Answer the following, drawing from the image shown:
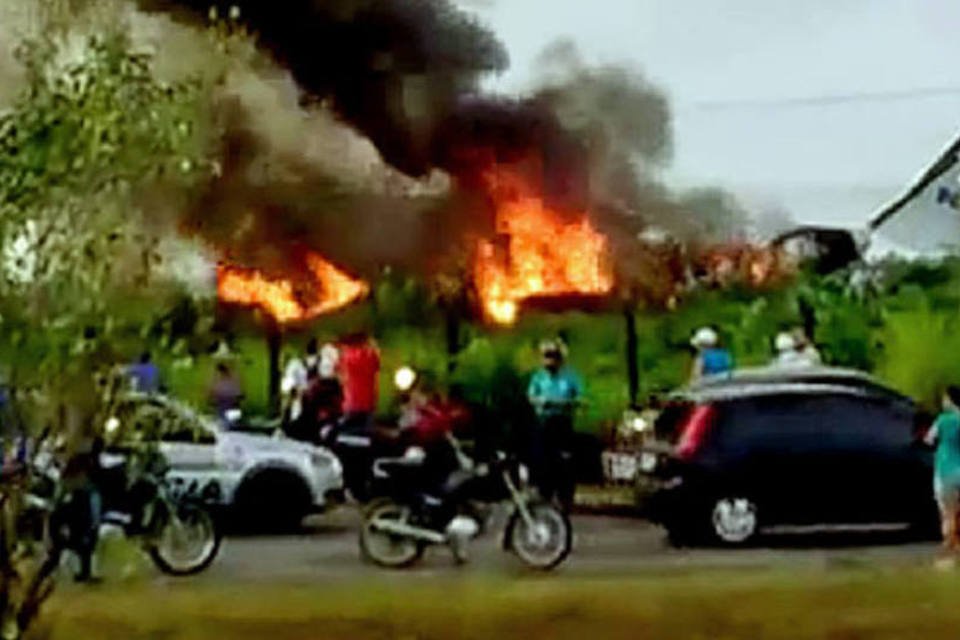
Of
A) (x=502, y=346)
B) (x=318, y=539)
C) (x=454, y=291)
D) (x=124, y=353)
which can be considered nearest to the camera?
(x=124, y=353)

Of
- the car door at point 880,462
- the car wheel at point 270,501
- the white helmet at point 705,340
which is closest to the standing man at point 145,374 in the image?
the car door at point 880,462

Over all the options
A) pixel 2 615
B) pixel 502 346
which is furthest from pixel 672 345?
pixel 2 615

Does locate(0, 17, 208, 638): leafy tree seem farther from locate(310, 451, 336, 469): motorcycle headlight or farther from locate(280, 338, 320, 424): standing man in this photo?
locate(280, 338, 320, 424): standing man

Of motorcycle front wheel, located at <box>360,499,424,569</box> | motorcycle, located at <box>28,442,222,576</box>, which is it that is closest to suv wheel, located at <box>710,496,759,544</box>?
motorcycle front wheel, located at <box>360,499,424,569</box>

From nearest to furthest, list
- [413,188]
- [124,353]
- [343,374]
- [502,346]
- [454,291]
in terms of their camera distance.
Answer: [124,353], [343,374], [502,346], [454,291], [413,188]

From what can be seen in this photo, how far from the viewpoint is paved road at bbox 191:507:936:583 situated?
19.2m

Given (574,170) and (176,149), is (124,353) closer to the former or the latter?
(176,149)

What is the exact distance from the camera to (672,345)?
30016 mm

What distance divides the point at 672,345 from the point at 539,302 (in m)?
3.96

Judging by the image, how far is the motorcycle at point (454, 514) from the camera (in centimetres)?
1909

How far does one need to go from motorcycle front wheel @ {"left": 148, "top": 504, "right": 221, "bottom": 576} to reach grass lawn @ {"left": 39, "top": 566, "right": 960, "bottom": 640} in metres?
1.23

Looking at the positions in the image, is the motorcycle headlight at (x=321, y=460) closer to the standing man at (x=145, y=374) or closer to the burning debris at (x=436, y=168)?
the burning debris at (x=436, y=168)

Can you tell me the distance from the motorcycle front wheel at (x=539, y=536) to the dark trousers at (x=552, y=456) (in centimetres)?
244

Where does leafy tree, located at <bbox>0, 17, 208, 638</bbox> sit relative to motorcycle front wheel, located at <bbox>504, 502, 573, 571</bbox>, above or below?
above
